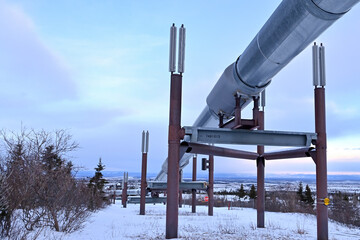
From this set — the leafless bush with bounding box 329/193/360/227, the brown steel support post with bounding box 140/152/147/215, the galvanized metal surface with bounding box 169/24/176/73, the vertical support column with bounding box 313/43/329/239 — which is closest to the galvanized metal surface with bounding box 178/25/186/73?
the galvanized metal surface with bounding box 169/24/176/73

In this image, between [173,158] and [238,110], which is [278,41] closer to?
[238,110]

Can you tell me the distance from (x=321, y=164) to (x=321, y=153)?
1.31 ft

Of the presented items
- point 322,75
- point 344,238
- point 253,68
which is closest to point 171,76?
point 253,68

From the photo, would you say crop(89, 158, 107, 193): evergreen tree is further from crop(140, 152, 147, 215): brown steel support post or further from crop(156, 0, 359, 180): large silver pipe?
crop(156, 0, 359, 180): large silver pipe

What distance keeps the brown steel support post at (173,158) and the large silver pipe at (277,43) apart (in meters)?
1.78

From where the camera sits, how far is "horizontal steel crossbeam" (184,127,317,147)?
38.5ft

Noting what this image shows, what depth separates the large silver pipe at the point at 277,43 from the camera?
24.2 ft

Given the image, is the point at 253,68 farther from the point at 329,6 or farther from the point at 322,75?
the point at 322,75

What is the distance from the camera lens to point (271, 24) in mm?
8555

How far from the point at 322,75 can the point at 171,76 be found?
5792 mm

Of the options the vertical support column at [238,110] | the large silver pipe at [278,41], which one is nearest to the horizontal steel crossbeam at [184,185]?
the large silver pipe at [278,41]

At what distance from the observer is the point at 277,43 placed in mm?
8648

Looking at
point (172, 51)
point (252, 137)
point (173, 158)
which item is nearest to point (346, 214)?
point (252, 137)

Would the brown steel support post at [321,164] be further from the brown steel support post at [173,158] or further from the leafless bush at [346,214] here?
the leafless bush at [346,214]
